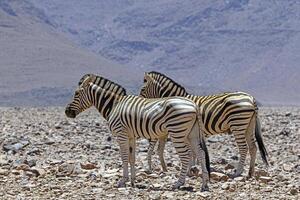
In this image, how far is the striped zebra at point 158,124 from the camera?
1345 cm

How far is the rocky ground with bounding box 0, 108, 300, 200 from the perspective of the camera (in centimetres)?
1305

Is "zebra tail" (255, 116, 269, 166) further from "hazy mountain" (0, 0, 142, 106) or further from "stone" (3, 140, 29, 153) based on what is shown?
"hazy mountain" (0, 0, 142, 106)

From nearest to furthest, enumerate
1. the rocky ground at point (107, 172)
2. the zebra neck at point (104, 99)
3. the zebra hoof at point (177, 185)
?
1. the rocky ground at point (107, 172)
2. the zebra hoof at point (177, 185)
3. the zebra neck at point (104, 99)

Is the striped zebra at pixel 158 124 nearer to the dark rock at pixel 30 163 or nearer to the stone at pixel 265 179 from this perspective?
the stone at pixel 265 179

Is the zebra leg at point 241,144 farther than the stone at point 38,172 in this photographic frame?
Yes

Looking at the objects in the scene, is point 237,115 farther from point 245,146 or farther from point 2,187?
point 2,187

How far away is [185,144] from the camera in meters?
13.7

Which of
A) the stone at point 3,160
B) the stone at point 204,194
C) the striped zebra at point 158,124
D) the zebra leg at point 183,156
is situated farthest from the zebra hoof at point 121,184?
the stone at point 3,160

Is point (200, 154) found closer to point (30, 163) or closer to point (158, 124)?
point (158, 124)

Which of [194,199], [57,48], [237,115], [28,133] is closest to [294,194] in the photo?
[194,199]

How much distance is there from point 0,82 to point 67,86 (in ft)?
43.3

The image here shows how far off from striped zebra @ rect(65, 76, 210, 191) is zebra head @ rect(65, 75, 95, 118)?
510 millimetres

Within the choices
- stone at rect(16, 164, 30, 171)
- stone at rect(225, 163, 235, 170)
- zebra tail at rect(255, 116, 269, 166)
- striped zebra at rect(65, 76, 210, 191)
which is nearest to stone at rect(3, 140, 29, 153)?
stone at rect(16, 164, 30, 171)

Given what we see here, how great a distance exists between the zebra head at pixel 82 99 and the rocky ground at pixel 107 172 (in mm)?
924
